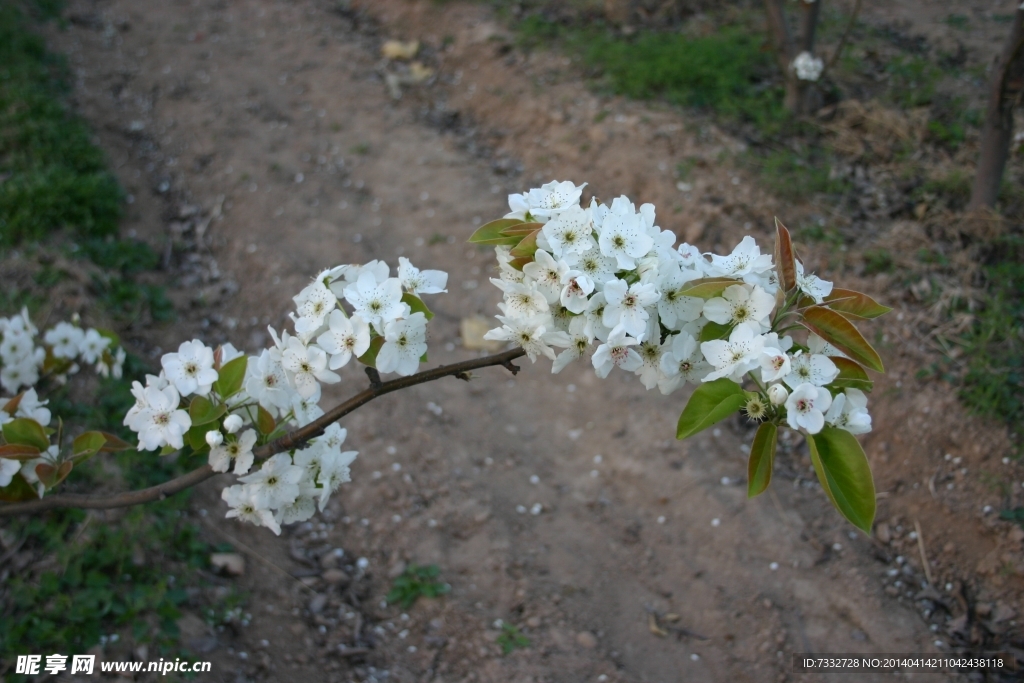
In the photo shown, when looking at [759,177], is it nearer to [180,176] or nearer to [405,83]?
[405,83]

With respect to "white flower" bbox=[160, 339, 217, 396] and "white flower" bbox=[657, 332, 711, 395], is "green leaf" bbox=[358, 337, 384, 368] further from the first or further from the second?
"white flower" bbox=[657, 332, 711, 395]

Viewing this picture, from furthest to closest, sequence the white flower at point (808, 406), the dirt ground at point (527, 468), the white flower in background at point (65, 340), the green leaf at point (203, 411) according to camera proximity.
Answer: the dirt ground at point (527, 468) < the white flower in background at point (65, 340) < the green leaf at point (203, 411) < the white flower at point (808, 406)

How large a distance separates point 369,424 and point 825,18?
4.03 m

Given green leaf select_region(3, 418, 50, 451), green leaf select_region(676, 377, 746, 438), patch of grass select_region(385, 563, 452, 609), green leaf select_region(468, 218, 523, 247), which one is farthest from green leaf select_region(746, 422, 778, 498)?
patch of grass select_region(385, 563, 452, 609)

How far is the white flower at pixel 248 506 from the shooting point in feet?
5.00

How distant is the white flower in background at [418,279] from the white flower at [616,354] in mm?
333

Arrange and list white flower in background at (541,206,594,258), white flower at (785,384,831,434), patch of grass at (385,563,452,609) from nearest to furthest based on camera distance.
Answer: white flower at (785,384,831,434)
white flower in background at (541,206,594,258)
patch of grass at (385,563,452,609)

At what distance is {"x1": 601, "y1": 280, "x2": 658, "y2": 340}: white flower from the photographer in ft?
3.86

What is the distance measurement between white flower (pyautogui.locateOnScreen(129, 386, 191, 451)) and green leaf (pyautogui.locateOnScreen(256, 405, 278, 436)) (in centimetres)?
13

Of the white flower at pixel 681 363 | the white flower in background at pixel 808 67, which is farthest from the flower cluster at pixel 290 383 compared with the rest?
the white flower in background at pixel 808 67

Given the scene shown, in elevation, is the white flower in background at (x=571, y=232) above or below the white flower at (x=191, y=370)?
above

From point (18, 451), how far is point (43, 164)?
3.03 m

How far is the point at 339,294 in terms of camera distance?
136cm

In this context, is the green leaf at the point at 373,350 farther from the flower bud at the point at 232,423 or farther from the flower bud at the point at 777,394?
the flower bud at the point at 777,394
